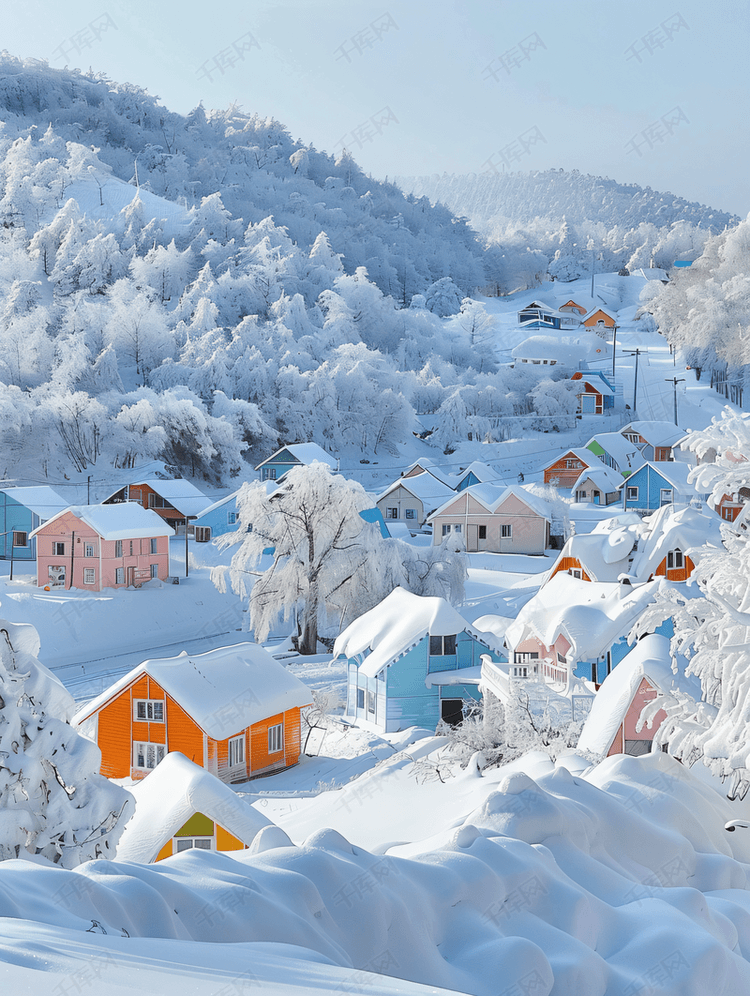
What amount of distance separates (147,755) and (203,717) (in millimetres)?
2103

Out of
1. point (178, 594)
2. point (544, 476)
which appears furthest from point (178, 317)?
point (178, 594)

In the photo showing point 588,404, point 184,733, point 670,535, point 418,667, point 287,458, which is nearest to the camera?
point 184,733

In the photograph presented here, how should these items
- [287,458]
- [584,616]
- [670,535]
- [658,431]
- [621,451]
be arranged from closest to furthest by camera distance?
[584,616]
[670,535]
[287,458]
[621,451]
[658,431]

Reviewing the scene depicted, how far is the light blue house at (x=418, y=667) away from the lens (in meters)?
21.7

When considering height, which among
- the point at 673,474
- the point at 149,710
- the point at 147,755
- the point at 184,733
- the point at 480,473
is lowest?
the point at 147,755

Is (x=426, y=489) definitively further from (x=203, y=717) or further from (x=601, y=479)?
(x=203, y=717)

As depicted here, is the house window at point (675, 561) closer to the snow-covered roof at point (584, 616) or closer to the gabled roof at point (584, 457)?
the snow-covered roof at point (584, 616)

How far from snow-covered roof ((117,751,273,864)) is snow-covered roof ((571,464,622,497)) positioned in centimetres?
3627

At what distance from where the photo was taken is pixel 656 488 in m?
42.6

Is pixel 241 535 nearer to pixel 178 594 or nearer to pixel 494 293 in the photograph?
pixel 178 594

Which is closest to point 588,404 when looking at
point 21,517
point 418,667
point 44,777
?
point 21,517

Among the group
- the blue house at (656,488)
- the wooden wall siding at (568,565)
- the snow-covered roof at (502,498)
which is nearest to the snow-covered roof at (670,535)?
the wooden wall siding at (568,565)

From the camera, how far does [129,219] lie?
77812 mm

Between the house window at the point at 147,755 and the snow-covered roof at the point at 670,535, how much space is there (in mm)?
13428
